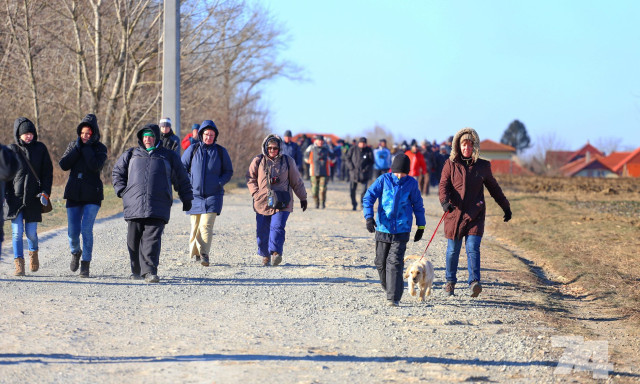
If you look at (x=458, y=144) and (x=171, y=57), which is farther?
(x=171, y=57)

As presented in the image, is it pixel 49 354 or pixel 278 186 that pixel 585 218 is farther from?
pixel 49 354

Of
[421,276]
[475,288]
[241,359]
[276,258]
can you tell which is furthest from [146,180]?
[241,359]

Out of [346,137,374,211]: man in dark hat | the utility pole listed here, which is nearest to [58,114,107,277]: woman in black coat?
the utility pole

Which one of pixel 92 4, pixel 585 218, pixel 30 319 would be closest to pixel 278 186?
pixel 30 319

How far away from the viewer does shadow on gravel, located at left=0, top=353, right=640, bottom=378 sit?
21.1 ft

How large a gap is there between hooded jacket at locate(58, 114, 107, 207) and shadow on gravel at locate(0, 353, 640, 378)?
156 inches

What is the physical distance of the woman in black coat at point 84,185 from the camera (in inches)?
407

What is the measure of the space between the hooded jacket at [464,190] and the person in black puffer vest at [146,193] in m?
2.80

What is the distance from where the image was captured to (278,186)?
12.0 meters

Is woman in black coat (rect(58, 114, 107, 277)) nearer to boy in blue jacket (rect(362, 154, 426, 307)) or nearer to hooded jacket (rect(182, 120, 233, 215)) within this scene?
hooded jacket (rect(182, 120, 233, 215))

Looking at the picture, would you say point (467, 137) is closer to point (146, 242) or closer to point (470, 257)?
point (470, 257)

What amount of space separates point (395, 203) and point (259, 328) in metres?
2.12

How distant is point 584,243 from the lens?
16.7m

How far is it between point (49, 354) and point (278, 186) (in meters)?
5.68
